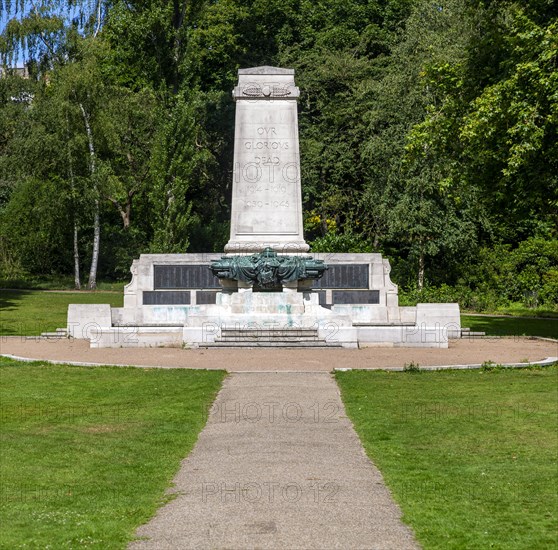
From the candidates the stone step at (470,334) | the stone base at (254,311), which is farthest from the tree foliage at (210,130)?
the stone step at (470,334)

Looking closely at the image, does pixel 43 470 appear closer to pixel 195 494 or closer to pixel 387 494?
pixel 195 494

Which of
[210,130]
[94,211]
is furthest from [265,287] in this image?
[210,130]

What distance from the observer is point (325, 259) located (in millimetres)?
31891

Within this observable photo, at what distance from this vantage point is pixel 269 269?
27.7 meters

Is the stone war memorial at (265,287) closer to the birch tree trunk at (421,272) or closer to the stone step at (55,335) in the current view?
the stone step at (55,335)

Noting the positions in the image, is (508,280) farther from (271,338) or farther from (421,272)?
(271,338)

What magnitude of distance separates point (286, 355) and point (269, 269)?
4753 millimetres

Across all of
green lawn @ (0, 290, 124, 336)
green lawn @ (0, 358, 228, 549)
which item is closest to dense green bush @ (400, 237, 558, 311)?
green lawn @ (0, 290, 124, 336)

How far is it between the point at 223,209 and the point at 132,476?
5327 centimetres

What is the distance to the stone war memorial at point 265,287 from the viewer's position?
83.8 ft

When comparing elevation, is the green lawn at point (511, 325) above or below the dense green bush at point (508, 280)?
below

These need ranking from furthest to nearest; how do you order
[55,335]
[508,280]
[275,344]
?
[508,280] < [55,335] < [275,344]

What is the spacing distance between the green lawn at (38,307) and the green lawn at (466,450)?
15993 millimetres

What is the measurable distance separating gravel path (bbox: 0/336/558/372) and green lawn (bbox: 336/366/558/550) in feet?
8.05
